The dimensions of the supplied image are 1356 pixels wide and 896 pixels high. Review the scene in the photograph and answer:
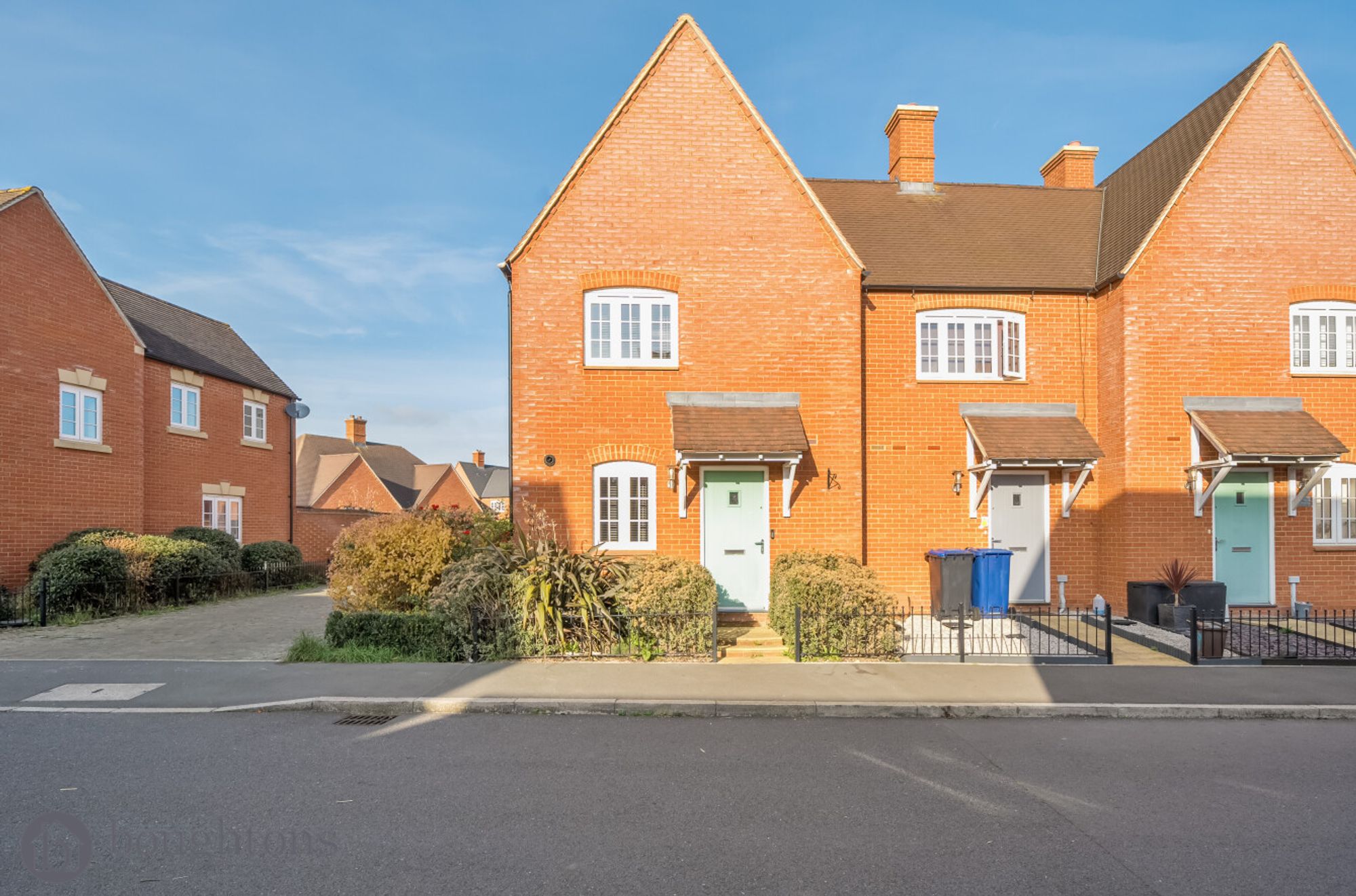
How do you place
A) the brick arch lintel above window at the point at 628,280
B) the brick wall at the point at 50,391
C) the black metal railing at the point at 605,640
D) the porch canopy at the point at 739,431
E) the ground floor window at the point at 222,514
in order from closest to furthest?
the black metal railing at the point at 605,640 < the porch canopy at the point at 739,431 < the brick arch lintel above window at the point at 628,280 < the brick wall at the point at 50,391 < the ground floor window at the point at 222,514

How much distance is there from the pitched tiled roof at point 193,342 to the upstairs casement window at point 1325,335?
80.9 feet

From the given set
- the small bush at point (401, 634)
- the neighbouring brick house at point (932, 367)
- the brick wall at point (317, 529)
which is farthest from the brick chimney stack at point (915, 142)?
the brick wall at point (317, 529)

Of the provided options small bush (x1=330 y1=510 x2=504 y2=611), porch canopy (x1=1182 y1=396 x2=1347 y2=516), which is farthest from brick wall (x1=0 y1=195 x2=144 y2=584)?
porch canopy (x1=1182 y1=396 x2=1347 y2=516)

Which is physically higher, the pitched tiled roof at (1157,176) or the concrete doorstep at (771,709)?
the pitched tiled roof at (1157,176)

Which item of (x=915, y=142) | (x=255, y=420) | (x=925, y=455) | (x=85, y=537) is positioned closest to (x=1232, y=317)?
(x=925, y=455)

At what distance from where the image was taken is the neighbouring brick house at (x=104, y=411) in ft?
52.9

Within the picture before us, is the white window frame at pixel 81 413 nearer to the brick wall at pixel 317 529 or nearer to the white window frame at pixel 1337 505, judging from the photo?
the brick wall at pixel 317 529

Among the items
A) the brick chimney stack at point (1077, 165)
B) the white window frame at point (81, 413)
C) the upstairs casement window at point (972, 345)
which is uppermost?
the brick chimney stack at point (1077, 165)

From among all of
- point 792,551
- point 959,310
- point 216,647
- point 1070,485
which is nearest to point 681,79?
point 959,310

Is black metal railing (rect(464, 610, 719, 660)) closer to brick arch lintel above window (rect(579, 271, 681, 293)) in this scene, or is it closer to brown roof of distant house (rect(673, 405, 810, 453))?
brown roof of distant house (rect(673, 405, 810, 453))

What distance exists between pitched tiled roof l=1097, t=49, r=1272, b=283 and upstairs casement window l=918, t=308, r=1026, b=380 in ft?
6.36

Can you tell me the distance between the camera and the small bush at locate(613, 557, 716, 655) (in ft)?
34.3

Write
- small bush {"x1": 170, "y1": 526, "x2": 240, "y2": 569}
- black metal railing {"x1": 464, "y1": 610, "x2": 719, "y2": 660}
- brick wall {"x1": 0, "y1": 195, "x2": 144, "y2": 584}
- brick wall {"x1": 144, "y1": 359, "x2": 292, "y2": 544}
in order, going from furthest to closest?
brick wall {"x1": 144, "y1": 359, "x2": 292, "y2": 544}, small bush {"x1": 170, "y1": 526, "x2": 240, "y2": 569}, brick wall {"x1": 0, "y1": 195, "x2": 144, "y2": 584}, black metal railing {"x1": 464, "y1": 610, "x2": 719, "y2": 660}

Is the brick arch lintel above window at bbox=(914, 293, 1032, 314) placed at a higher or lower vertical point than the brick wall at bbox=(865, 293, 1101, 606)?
higher
